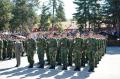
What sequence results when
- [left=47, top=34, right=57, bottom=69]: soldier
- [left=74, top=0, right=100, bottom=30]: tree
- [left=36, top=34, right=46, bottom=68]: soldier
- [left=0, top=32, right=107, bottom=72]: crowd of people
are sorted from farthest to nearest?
1. [left=74, top=0, right=100, bottom=30]: tree
2. [left=36, top=34, right=46, bottom=68]: soldier
3. [left=47, top=34, right=57, bottom=69]: soldier
4. [left=0, top=32, right=107, bottom=72]: crowd of people

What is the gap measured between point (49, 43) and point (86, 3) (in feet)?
127

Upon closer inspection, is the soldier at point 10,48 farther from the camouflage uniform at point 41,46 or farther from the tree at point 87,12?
the tree at point 87,12

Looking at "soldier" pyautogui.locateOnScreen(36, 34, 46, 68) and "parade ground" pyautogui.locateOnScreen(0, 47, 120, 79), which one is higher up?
"soldier" pyautogui.locateOnScreen(36, 34, 46, 68)

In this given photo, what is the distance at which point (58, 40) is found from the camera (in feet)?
57.2

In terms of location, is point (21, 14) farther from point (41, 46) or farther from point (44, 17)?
point (41, 46)

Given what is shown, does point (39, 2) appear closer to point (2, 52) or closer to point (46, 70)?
point (2, 52)

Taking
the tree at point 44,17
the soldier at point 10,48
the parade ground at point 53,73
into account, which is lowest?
the parade ground at point 53,73

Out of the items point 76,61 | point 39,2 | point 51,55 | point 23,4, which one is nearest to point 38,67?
point 51,55

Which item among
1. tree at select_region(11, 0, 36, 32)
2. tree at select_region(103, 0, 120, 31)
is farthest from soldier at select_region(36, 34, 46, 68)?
tree at select_region(11, 0, 36, 32)

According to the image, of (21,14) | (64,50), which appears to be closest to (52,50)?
(64,50)

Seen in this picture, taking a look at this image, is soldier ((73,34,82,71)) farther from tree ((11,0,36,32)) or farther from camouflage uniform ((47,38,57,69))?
tree ((11,0,36,32))

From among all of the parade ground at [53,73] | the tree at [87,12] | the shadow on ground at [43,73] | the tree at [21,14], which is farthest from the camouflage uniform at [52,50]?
the tree at [21,14]

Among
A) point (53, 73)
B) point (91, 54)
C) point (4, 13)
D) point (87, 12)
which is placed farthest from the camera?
point (4, 13)

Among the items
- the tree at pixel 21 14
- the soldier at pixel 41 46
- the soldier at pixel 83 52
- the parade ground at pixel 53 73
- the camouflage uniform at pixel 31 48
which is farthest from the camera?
the tree at pixel 21 14
